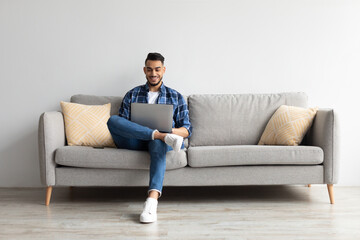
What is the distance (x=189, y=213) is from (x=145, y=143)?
1.97 feet

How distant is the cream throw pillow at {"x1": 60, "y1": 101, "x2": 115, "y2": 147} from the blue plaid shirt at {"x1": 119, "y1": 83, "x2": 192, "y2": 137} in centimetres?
20

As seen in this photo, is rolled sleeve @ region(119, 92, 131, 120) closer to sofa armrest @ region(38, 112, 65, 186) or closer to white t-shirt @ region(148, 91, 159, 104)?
white t-shirt @ region(148, 91, 159, 104)

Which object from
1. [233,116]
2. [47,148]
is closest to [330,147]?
[233,116]

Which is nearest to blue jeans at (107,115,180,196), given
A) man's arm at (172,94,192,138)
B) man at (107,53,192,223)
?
man at (107,53,192,223)

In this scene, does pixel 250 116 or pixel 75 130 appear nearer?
pixel 75 130

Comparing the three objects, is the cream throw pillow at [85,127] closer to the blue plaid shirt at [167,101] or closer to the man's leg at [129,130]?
the blue plaid shirt at [167,101]

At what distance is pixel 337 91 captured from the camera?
138 inches

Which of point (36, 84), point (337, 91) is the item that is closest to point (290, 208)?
point (337, 91)

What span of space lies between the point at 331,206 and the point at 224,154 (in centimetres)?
85

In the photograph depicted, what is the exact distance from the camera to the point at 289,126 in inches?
115

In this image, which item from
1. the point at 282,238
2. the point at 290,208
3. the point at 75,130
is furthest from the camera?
the point at 75,130

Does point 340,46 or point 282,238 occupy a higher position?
point 340,46

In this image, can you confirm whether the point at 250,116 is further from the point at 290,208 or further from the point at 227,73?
the point at 290,208

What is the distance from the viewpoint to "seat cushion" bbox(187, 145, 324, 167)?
8.75 feet
